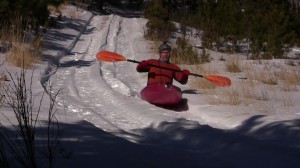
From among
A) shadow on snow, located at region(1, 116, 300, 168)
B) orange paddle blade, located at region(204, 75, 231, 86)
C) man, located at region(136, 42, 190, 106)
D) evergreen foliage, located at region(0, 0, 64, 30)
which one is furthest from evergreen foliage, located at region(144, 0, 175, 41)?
shadow on snow, located at region(1, 116, 300, 168)

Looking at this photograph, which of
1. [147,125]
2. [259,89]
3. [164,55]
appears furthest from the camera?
[259,89]

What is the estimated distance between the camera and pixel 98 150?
3758 mm

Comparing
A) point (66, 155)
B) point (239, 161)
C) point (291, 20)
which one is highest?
point (291, 20)

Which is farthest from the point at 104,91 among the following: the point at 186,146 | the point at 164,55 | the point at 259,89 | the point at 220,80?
the point at 186,146

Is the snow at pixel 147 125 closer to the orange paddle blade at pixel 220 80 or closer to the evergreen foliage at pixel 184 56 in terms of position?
the orange paddle blade at pixel 220 80

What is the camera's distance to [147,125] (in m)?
6.05

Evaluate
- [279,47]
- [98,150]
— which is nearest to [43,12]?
[279,47]

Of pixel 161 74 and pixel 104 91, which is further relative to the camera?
pixel 104 91

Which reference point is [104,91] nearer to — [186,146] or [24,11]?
[186,146]

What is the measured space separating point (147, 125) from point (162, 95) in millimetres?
1312

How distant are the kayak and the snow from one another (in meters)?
0.12

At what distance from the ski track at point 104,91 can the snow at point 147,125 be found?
0.04 feet

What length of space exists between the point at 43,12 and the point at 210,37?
17.2 feet

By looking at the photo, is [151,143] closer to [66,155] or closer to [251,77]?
[66,155]
